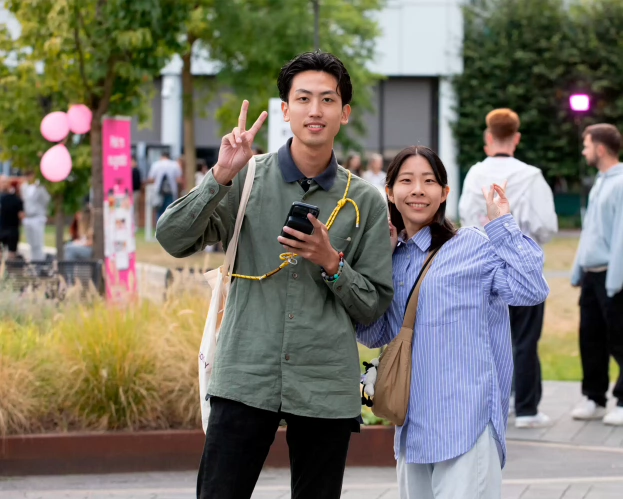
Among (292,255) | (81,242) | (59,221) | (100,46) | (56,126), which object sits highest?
(100,46)

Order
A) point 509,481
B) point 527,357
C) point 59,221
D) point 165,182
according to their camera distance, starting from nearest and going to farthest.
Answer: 1. point 509,481
2. point 527,357
3. point 59,221
4. point 165,182

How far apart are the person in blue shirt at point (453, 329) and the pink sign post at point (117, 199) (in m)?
8.36

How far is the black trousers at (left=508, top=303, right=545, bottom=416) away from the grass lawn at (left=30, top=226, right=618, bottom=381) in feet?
6.33

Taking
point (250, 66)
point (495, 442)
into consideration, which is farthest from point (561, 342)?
point (250, 66)

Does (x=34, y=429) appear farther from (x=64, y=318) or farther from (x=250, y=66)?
(x=250, y=66)

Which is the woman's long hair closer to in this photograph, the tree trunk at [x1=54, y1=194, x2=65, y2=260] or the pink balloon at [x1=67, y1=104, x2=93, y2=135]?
the pink balloon at [x1=67, y1=104, x2=93, y2=135]

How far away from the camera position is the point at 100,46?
12117mm

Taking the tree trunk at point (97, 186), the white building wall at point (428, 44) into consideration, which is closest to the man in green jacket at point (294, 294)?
the tree trunk at point (97, 186)

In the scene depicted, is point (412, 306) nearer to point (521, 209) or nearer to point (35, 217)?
point (521, 209)

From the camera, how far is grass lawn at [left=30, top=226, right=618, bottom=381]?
36.1 feet

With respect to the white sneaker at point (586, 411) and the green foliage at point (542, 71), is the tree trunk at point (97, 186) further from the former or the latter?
the green foliage at point (542, 71)

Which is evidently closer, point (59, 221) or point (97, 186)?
point (97, 186)

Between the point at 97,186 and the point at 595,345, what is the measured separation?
6233 millimetres

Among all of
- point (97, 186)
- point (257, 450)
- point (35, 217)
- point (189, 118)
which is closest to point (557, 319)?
point (97, 186)
